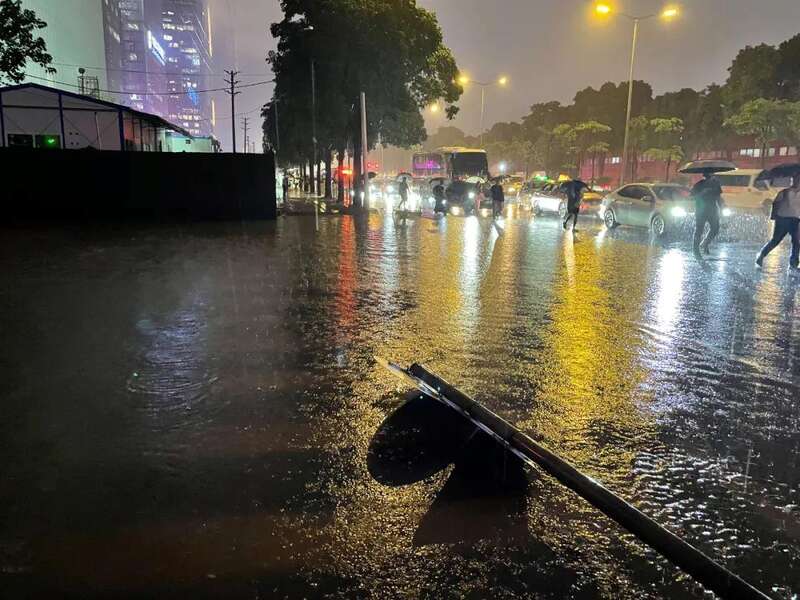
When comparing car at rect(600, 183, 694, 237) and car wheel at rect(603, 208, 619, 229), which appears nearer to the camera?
car at rect(600, 183, 694, 237)

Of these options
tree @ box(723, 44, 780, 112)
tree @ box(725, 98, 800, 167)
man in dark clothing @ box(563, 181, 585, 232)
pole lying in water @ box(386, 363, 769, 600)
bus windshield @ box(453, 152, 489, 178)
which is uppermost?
tree @ box(723, 44, 780, 112)

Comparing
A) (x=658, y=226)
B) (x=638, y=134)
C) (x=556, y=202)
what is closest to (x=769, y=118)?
(x=638, y=134)

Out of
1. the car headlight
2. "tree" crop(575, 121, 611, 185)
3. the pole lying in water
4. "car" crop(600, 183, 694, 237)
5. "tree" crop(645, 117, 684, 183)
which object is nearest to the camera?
the pole lying in water

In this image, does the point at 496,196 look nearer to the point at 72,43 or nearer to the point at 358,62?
the point at 358,62

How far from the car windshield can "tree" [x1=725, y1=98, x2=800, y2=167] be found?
2854 centimetres

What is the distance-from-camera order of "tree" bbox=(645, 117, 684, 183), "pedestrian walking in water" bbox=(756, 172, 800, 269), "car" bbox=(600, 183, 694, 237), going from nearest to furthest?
"pedestrian walking in water" bbox=(756, 172, 800, 269) → "car" bbox=(600, 183, 694, 237) → "tree" bbox=(645, 117, 684, 183)

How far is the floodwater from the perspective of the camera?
2809mm

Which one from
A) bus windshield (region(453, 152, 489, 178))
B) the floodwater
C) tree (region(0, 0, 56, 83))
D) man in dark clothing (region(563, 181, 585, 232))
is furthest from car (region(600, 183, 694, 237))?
tree (region(0, 0, 56, 83))

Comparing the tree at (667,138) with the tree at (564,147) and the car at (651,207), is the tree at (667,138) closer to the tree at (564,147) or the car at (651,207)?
the tree at (564,147)

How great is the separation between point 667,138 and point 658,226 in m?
46.3

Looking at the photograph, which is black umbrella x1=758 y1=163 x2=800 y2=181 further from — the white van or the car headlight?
the white van

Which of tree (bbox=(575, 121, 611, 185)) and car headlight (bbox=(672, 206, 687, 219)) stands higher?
tree (bbox=(575, 121, 611, 185))

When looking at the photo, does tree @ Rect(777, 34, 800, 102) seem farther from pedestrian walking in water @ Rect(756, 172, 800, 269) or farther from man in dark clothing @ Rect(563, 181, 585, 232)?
pedestrian walking in water @ Rect(756, 172, 800, 269)

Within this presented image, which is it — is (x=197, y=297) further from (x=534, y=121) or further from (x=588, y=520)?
(x=534, y=121)
